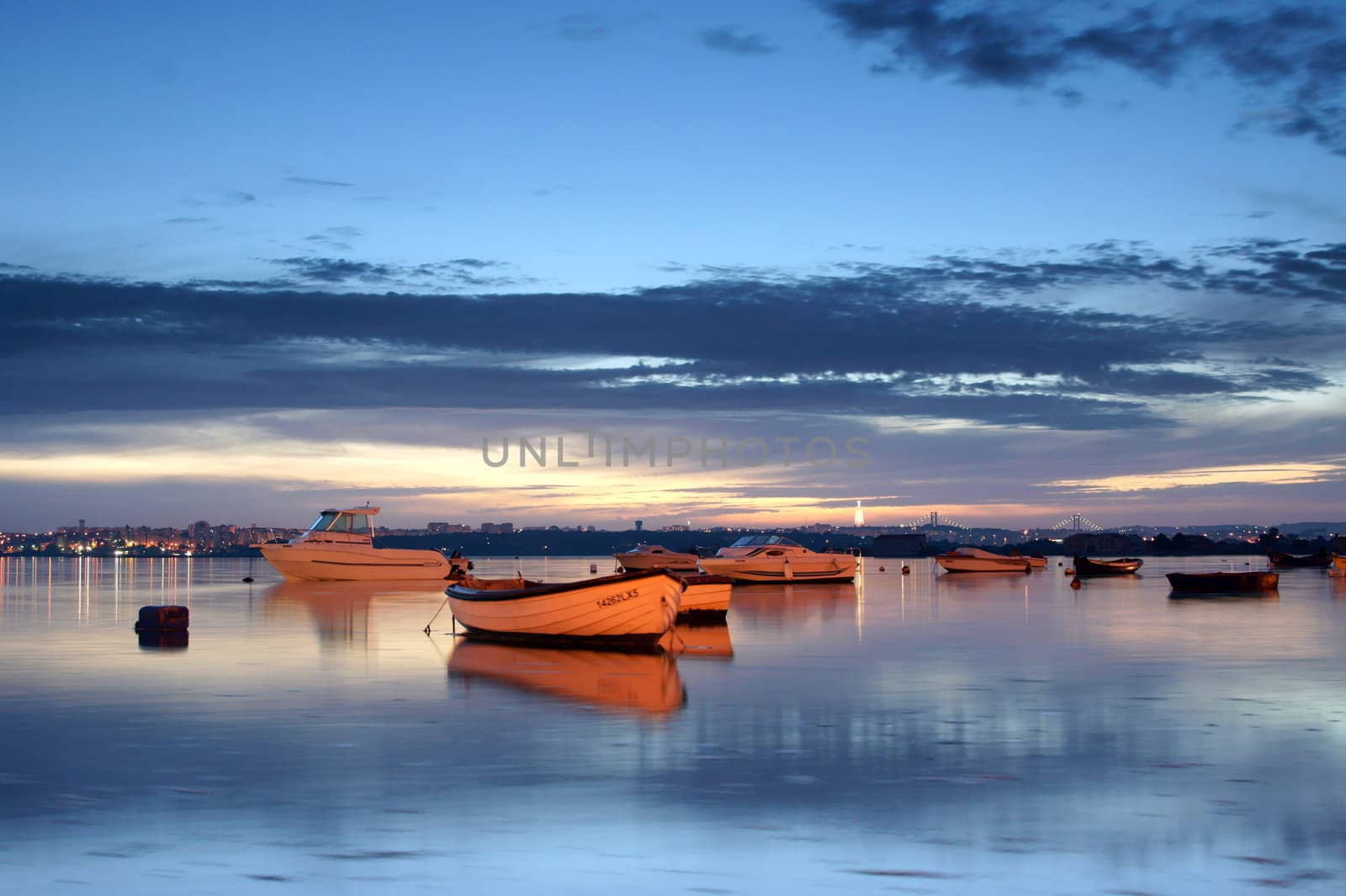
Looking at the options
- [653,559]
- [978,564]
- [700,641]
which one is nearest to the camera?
[700,641]

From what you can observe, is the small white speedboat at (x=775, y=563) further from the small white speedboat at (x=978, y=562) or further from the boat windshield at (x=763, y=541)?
the small white speedboat at (x=978, y=562)

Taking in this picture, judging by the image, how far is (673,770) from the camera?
1236 cm

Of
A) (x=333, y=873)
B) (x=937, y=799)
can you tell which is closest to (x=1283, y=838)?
(x=937, y=799)

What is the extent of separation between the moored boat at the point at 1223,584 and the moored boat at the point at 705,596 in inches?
1084

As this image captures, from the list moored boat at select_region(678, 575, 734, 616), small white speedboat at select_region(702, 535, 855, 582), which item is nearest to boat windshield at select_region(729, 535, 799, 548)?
small white speedboat at select_region(702, 535, 855, 582)

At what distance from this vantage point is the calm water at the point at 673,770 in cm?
883

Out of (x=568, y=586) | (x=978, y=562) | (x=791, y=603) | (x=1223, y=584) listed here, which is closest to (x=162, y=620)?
(x=568, y=586)

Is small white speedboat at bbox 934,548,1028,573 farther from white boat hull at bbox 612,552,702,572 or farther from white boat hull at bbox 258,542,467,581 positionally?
white boat hull at bbox 258,542,467,581

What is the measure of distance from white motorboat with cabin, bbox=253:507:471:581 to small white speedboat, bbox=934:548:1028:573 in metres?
41.2

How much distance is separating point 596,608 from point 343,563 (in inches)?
1779

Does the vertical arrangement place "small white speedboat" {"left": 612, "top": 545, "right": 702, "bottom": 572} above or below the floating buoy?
below

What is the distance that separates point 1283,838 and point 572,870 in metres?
5.22

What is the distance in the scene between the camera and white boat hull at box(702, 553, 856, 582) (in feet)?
221

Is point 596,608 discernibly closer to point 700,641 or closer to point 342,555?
point 700,641
